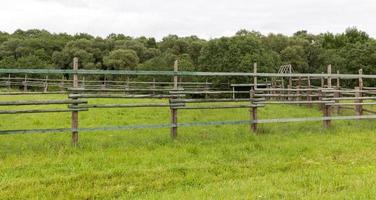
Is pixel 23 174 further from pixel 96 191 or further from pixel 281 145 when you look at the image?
pixel 281 145

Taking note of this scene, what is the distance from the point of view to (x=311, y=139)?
9.01 metres

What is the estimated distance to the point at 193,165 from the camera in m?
6.43

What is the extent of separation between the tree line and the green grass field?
30286 millimetres

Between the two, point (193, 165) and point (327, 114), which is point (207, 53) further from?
point (193, 165)

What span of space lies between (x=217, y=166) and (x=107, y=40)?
5479 centimetres

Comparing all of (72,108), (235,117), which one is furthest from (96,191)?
(235,117)

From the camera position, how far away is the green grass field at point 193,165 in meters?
5.11

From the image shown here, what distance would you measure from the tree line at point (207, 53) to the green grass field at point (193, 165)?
30.3m

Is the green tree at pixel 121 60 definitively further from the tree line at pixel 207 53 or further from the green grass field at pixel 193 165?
the green grass field at pixel 193 165

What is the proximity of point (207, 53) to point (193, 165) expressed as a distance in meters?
36.1

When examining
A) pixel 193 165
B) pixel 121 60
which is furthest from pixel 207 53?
pixel 193 165

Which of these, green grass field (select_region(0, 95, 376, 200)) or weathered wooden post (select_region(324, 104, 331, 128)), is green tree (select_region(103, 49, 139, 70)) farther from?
green grass field (select_region(0, 95, 376, 200))

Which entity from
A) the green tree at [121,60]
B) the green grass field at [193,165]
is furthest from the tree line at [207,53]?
the green grass field at [193,165]

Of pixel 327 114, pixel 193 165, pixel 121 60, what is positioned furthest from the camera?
pixel 121 60
